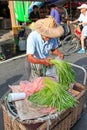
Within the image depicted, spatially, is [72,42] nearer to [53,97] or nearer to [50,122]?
[53,97]

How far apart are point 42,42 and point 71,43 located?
470 cm

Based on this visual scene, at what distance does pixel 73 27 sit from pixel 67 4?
270 cm

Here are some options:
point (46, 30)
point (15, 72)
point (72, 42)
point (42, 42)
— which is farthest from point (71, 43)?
point (46, 30)

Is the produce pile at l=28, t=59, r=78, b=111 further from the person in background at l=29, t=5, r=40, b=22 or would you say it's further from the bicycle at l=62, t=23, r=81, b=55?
the person in background at l=29, t=5, r=40, b=22

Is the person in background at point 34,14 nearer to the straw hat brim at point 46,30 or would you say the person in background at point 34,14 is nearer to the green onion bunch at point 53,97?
the straw hat brim at point 46,30

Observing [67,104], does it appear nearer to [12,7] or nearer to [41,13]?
[12,7]

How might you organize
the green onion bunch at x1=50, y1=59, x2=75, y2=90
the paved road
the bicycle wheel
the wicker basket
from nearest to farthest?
the wicker basket
the green onion bunch at x1=50, y1=59, x2=75, y2=90
the paved road
the bicycle wheel

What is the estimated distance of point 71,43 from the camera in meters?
8.48

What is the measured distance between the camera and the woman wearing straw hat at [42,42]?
3682mm

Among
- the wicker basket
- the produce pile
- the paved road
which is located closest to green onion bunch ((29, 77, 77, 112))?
the produce pile

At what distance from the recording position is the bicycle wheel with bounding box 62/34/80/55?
27.7 feet

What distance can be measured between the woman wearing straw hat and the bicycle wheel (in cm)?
430

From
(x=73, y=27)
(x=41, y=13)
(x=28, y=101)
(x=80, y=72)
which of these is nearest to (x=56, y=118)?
(x=28, y=101)

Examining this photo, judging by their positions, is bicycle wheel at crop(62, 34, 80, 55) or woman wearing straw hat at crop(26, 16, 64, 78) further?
bicycle wheel at crop(62, 34, 80, 55)
